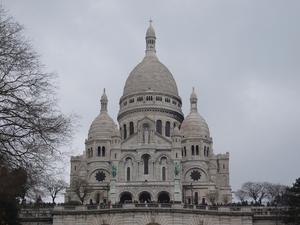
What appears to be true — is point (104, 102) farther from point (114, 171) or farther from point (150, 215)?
point (150, 215)

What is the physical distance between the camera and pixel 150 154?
99.6m

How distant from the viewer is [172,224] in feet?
186

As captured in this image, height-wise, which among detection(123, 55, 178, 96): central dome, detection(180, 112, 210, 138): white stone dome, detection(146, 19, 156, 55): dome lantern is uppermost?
detection(146, 19, 156, 55): dome lantern

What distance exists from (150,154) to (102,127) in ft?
42.8

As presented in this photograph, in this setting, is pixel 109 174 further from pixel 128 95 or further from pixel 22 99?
pixel 22 99

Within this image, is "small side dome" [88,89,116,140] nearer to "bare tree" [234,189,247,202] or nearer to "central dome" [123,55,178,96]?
"central dome" [123,55,178,96]

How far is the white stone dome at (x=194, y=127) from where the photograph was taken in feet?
347

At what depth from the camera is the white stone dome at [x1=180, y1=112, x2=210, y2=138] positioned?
105625mm

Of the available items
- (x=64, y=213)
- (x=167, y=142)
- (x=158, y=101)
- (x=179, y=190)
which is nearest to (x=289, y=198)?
(x=64, y=213)

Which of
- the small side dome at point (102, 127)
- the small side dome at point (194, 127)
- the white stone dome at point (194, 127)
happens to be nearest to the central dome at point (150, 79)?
the small side dome at point (102, 127)

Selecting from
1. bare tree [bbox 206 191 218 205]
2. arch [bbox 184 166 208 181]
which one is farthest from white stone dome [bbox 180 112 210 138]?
bare tree [bbox 206 191 218 205]

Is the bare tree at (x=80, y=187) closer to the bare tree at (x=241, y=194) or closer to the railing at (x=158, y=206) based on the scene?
the bare tree at (x=241, y=194)

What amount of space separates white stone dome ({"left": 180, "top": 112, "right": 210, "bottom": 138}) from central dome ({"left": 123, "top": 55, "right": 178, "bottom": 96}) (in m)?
8.11

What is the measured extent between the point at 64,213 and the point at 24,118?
3487 centimetres
